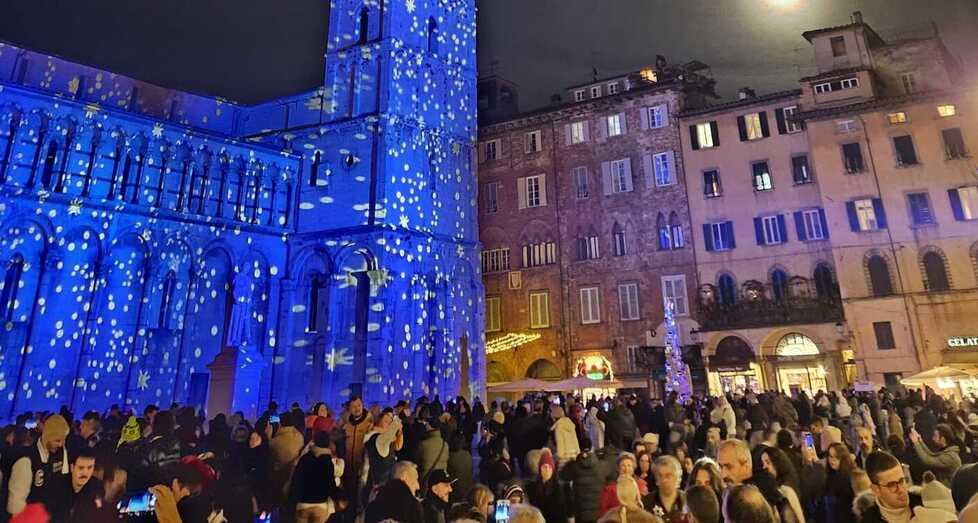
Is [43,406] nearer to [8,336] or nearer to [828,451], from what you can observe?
[8,336]

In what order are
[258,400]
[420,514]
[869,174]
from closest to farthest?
[420,514], [258,400], [869,174]

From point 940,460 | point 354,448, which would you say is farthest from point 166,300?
point 940,460

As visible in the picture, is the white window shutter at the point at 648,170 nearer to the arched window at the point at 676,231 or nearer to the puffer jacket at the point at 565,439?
the arched window at the point at 676,231

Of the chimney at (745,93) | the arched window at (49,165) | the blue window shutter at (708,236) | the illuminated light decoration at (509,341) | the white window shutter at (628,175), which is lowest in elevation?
the illuminated light decoration at (509,341)

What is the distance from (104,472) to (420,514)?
A: 9.32 ft

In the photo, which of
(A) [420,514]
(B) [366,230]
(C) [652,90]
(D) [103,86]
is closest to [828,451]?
(A) [420,514]

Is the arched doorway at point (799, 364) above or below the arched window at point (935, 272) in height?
below

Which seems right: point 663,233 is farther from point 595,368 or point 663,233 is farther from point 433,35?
point 433,35

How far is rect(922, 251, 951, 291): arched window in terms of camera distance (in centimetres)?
2316

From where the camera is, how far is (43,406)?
18.0 m

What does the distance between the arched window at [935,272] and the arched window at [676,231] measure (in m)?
9.30

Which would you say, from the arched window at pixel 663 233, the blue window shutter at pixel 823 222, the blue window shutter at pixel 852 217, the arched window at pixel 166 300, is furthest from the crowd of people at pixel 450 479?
the arched window at pixel 663 233

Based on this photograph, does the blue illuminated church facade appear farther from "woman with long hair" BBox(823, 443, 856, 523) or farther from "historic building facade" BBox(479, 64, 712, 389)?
"woman with long hair" BBox(823, 443, 856, 523)

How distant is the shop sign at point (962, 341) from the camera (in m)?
22.1
